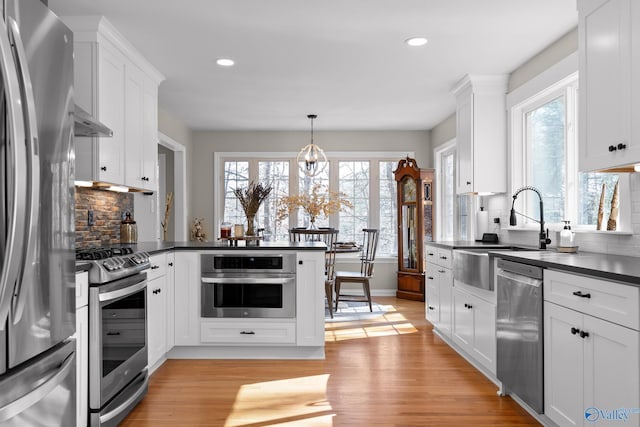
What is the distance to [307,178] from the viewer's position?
753 centimetres

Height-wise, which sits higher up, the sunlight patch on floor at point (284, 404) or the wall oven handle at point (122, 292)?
the wall oven handle at point (122, 292)

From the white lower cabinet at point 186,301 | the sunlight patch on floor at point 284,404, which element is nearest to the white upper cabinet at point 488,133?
Answer: the sunlight patch on floor at point 284,404

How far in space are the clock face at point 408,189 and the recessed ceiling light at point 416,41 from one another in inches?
125

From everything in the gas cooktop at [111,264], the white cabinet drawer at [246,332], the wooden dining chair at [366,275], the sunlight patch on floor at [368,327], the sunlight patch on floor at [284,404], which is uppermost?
the gas cooktop at [111,264]

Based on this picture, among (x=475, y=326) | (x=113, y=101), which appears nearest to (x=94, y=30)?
(x=113, y=101)

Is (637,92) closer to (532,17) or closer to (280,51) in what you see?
(532,17)

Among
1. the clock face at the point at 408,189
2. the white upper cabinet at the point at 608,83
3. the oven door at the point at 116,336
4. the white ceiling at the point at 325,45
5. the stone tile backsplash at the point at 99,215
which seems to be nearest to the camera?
the white upper cabinet at the point at 608,83

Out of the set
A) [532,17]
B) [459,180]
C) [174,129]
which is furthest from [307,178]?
[532,17]

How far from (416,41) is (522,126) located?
1392 mm

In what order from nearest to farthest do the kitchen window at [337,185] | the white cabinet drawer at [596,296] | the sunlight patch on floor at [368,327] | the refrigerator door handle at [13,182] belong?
the refrigerator door handle at [13,182], the white cabinet drawer at [596,296], the sunlight patch on floor at [368,327], the kitchen window at [337,185]

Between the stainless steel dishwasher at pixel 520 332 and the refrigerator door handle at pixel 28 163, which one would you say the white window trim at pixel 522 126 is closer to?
the stainless steel dishwasher at pixel 520 332

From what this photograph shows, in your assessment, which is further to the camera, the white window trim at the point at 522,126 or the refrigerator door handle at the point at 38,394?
the white window trim at the point at 522,126

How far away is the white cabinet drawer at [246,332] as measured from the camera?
13.0 ft

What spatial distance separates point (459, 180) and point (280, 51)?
2275mm
